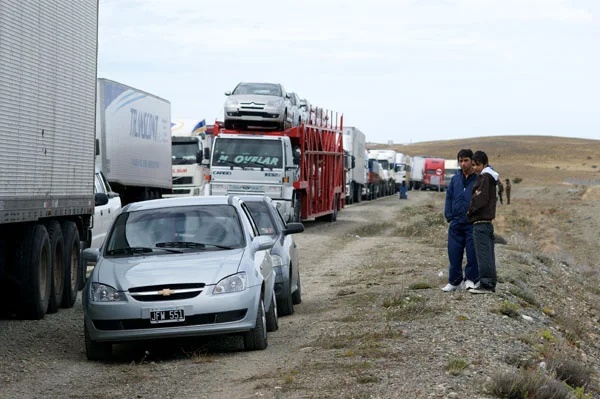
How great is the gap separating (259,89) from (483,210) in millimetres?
17326

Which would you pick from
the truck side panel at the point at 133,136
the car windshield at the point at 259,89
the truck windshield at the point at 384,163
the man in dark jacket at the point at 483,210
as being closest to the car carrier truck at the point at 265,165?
the car windshield at the point at 259,89

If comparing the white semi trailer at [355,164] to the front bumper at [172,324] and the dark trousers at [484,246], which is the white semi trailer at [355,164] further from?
the front bumper at [172,324]

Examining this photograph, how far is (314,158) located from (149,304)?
22.6 meters

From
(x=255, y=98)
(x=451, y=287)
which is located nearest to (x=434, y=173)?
(x=255, y=98)

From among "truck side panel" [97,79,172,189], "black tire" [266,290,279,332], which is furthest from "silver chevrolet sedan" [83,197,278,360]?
"truck side panel" [97,79,172,189]

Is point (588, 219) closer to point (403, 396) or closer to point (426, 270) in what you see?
point (426, 270)

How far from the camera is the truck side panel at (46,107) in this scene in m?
11.1

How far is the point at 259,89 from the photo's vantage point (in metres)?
29.7

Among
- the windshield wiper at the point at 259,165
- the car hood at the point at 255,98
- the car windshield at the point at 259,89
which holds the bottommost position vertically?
the windshield wiper at the point at 259,165

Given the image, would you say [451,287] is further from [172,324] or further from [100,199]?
[172,324]

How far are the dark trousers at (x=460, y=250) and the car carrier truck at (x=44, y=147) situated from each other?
5072 mm

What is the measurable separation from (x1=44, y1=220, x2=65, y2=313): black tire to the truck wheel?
1.61 feet

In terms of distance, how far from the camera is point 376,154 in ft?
240

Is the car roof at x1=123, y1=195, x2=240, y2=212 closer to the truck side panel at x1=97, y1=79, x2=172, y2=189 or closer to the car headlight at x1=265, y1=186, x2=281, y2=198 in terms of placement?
the truck side panel at x1=97, y1=79, x2=172, y2=189
